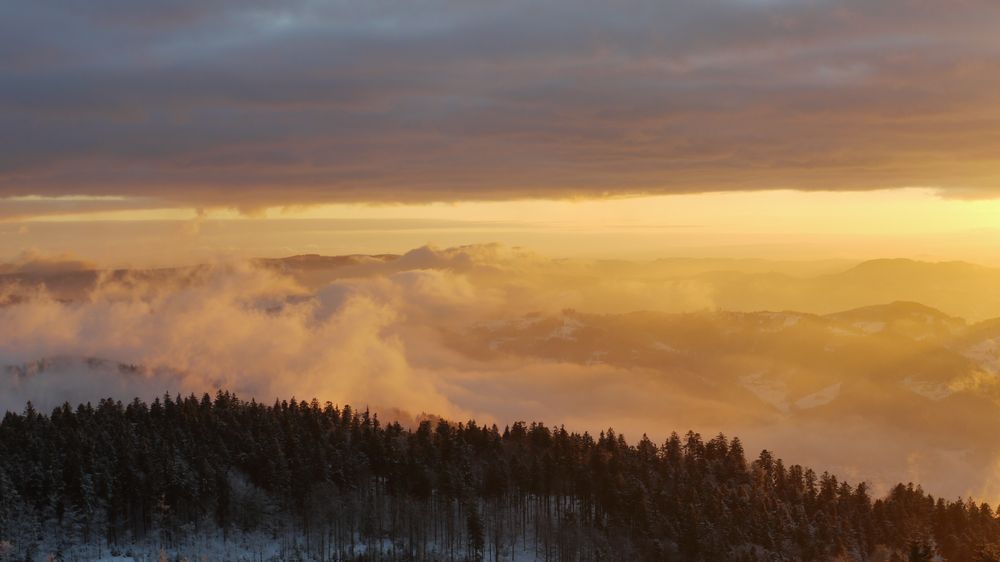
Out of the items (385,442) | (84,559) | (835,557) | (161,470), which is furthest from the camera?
(385,442)

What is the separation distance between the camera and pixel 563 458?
19700 centimetres

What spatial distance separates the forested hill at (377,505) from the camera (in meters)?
163

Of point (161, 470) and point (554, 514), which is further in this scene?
point (554, 514)

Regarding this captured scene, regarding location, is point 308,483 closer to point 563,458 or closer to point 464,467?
point 464,467

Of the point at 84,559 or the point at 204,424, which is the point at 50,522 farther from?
the point at 204,424

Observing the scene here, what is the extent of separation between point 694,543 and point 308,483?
70.0 meters

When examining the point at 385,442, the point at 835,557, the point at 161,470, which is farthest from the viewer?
the point at 385,442

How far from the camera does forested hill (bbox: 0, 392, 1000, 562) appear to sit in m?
163

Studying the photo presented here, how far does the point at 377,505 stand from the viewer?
181625 millimetres

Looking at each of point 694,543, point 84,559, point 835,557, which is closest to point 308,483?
point 84,559

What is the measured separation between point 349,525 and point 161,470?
33.5 metres

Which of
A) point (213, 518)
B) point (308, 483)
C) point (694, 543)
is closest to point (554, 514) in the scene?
point (694, 543)

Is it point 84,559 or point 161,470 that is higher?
point 161,470

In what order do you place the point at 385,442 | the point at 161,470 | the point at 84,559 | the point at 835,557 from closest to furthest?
1. the point at 84,559
2. the point at 161,470
3. the point at 835,557
4. the point at 385,442
